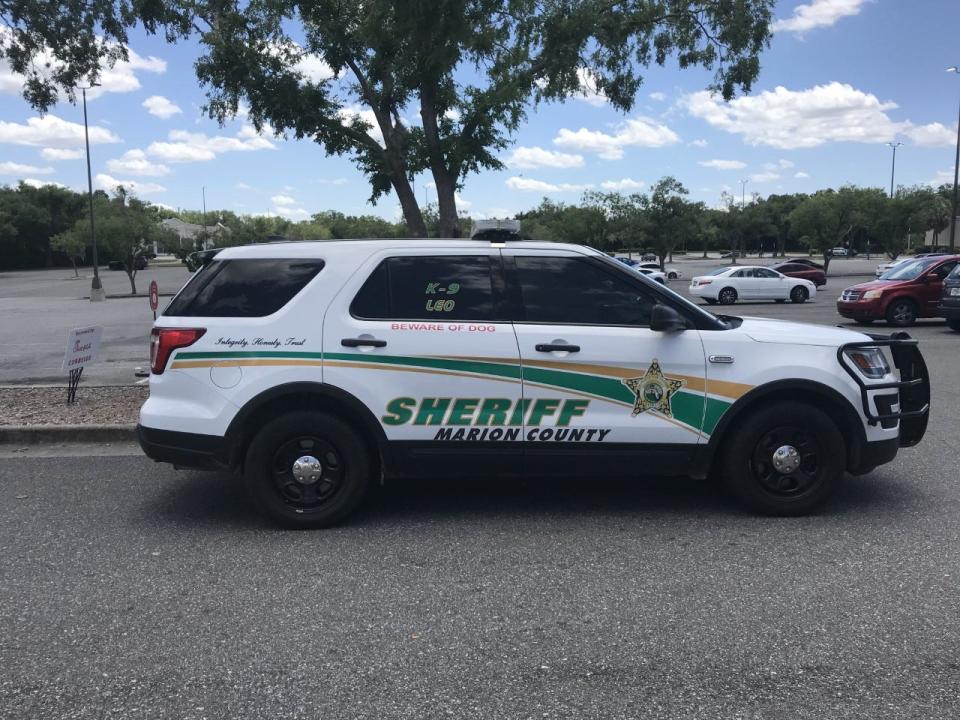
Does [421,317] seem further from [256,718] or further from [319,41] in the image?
[319,41]

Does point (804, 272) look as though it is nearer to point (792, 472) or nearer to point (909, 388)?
point (909, 388)

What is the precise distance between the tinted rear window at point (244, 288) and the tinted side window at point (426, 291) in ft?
1.30

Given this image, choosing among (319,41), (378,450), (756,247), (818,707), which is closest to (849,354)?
(818,707)

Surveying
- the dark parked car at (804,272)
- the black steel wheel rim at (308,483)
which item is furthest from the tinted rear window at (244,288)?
the dark parked car at (804,272)

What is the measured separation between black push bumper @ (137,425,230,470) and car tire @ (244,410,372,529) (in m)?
0.18

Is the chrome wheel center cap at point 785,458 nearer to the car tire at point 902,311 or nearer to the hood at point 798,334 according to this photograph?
the hood at point 798,334

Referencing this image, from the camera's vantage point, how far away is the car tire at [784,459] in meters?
4.86

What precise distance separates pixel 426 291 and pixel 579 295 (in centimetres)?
95

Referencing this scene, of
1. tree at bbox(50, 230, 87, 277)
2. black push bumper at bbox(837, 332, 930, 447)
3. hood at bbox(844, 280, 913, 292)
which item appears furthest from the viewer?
tree at bbox(50, 230, 87, 277)

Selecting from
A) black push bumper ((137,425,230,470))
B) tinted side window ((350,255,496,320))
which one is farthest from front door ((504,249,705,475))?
black push bumper ((137,425,230,470))

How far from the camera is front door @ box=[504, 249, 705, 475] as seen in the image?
476cm

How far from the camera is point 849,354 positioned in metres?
4.93

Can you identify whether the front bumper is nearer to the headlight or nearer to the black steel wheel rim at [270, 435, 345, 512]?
the headlight

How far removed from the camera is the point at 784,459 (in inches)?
193
